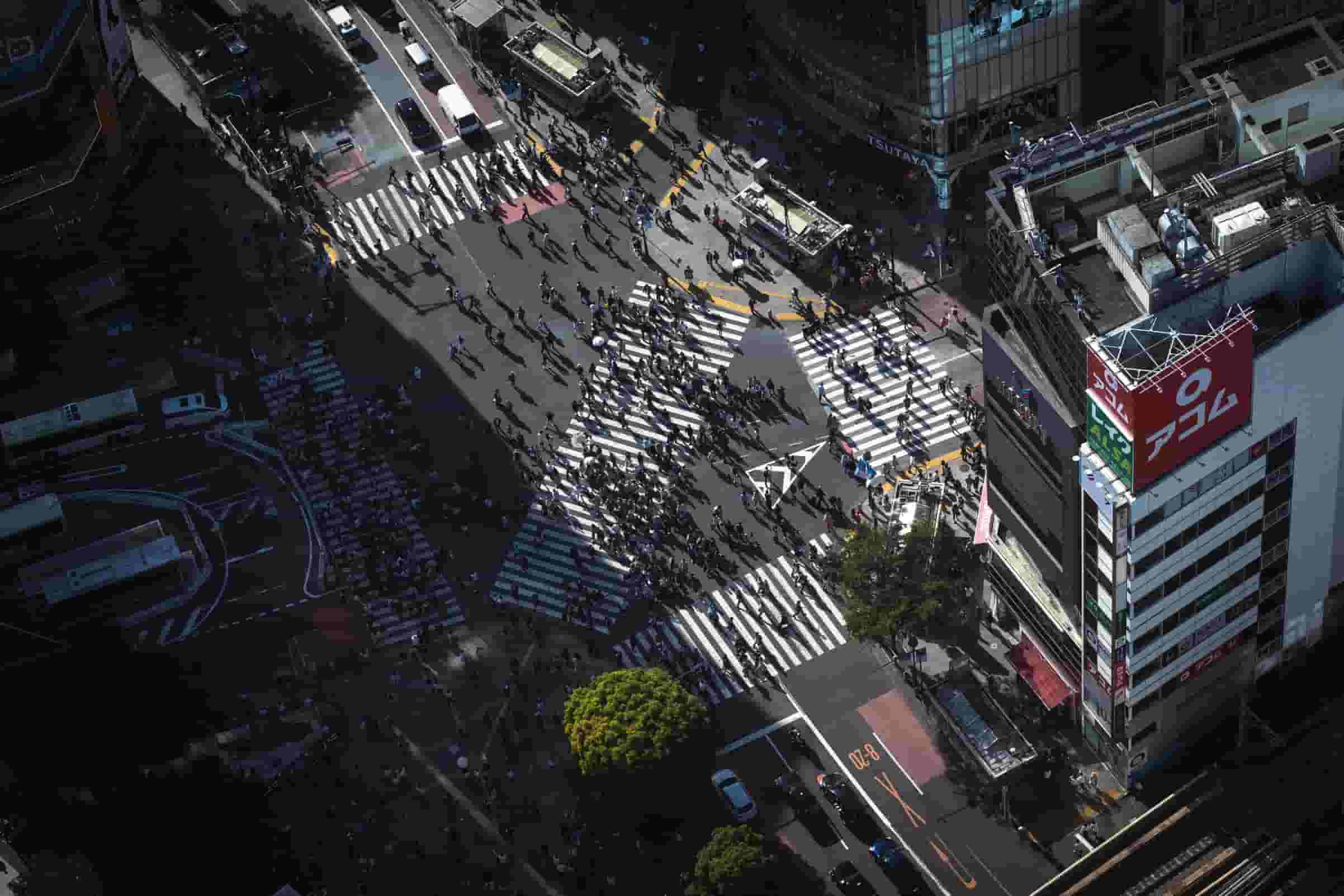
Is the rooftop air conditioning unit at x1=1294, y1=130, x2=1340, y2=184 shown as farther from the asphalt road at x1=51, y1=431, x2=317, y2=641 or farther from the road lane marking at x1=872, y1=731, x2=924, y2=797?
the asphalt road at x1=51, y1=431, x2=317, y2=641

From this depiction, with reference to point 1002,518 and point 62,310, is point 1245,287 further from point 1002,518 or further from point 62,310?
point 62,310

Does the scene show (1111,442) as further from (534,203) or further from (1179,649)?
(534,203)

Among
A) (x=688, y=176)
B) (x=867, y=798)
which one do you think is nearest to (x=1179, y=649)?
(x=867, y=798)

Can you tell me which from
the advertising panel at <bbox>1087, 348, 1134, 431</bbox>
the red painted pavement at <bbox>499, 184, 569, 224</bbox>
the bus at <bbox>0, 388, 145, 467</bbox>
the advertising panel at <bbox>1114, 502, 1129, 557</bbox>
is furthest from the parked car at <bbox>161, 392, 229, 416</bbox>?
the advertising panel at <bbox>1087, 348, 1134, 431</bbox>

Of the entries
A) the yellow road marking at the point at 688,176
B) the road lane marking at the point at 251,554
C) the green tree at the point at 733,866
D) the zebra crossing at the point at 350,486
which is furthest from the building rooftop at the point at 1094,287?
the road lane marking at the point at 251,554

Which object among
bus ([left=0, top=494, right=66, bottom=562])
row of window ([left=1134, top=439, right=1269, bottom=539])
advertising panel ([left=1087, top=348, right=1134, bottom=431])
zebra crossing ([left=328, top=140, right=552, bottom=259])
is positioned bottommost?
row of window ([left=1134, top=439, right=1269, bottom=539])

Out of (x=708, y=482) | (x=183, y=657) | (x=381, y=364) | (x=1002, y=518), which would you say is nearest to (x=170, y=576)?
(x=183, y=657)
